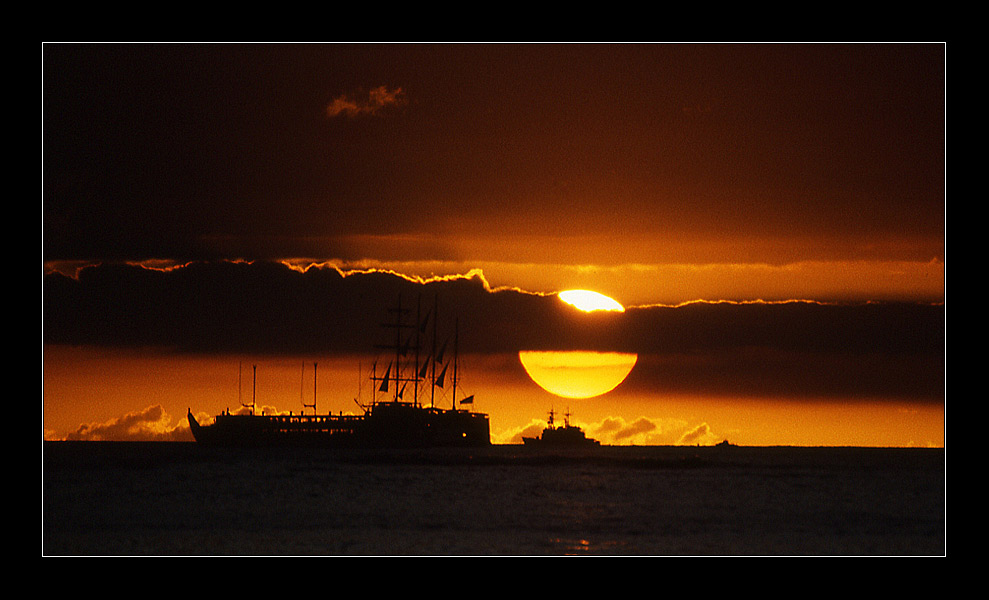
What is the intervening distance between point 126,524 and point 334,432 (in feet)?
358

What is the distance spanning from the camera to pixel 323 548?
45688mm

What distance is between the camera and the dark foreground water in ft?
155

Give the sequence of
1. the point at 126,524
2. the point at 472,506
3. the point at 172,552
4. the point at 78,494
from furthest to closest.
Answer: the point at 78,494, the point at 472,506, the point at 126,524, the point at 172,552

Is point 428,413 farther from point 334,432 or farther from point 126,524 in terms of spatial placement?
point 126,524

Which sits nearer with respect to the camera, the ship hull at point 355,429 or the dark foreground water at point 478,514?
the dark foreground water at point 478,514

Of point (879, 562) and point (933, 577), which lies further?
point (879, 562)

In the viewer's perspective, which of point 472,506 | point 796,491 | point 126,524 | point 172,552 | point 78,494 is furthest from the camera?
point 796,491

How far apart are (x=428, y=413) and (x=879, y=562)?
438ft

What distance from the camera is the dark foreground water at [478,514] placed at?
155 feet

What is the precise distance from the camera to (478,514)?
5922 cm

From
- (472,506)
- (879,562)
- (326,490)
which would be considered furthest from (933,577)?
(326,490)

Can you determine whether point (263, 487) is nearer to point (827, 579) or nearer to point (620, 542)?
point (620, 542)

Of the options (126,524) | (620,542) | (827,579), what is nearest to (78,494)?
(126,524)

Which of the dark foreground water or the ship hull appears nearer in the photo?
the dark foreground water
